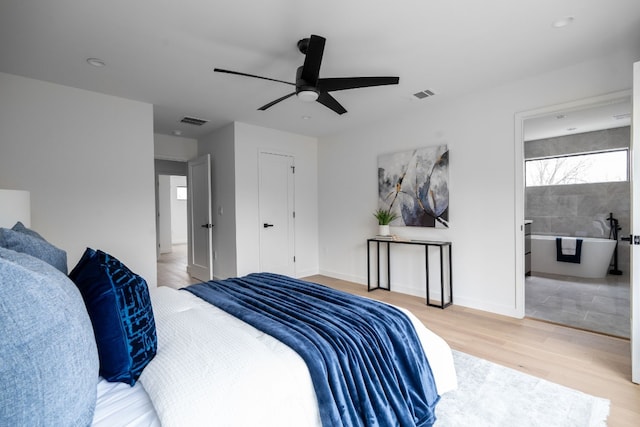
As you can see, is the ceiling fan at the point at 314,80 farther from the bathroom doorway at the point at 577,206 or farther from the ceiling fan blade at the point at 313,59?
the bathroom doorway at the point at 577,206

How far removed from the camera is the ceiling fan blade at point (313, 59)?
1926 mm

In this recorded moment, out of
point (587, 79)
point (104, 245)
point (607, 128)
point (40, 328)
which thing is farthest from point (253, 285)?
point (607, 128)

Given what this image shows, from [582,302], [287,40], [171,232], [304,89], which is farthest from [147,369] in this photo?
[171,232]

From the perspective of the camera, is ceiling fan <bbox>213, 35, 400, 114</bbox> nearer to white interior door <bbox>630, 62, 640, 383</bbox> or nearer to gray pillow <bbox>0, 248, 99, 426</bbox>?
white interior door <bbox>630, 62, 640, 383</bbox>

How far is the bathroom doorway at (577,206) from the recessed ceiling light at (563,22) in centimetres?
101

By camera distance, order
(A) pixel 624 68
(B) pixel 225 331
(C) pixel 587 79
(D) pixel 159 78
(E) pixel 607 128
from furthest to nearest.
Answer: (E) pixel 607 128 → (D) pixel 159 78 → (C) pixel 587 79 → (A) pixel 624 68 → (B) pixel 225 331

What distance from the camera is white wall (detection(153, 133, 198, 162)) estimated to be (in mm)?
5047

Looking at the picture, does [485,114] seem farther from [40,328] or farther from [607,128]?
[40,328]

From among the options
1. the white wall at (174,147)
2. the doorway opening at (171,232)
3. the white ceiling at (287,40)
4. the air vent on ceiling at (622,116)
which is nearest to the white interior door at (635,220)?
the white ceiling at (287,40)

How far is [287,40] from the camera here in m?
2.36

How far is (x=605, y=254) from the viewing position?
4840 mm

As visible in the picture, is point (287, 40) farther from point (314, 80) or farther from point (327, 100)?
point (327, 100)

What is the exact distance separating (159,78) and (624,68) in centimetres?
424

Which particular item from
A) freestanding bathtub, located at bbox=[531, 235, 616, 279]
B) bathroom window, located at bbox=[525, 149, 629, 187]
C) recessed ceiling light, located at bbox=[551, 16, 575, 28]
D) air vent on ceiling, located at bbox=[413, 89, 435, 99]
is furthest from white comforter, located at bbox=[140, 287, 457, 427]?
bathroom window, located at bbox=[525, 149, 629, 187]
